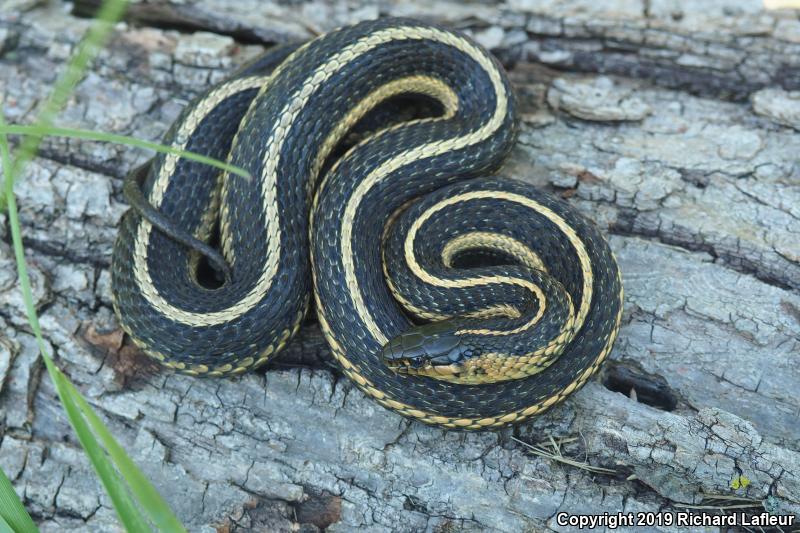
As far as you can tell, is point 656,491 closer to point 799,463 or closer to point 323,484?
point 799,463

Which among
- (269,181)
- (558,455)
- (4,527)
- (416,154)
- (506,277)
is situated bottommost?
(4,527)

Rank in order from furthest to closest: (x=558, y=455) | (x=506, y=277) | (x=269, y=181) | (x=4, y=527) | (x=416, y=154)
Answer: (x=416, y=154)
(x=269, y=181)
(x=506, y=277)
(x=558, y=455)
(x=4, y=527)

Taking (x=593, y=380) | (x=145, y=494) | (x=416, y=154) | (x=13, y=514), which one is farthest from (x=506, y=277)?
(x=13, y=514)

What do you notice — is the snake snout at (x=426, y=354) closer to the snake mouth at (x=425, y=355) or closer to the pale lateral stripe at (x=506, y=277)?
the snake mouth at (x=425, y=355)

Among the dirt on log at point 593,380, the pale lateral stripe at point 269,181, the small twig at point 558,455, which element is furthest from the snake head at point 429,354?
the pale lateral stripe at point 269,181

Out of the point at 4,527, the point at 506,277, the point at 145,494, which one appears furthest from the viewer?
the point at 506,277

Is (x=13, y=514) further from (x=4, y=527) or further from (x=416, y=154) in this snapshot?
(x=416, y=154)

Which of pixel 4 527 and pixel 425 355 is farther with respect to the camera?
pixel 425 355
